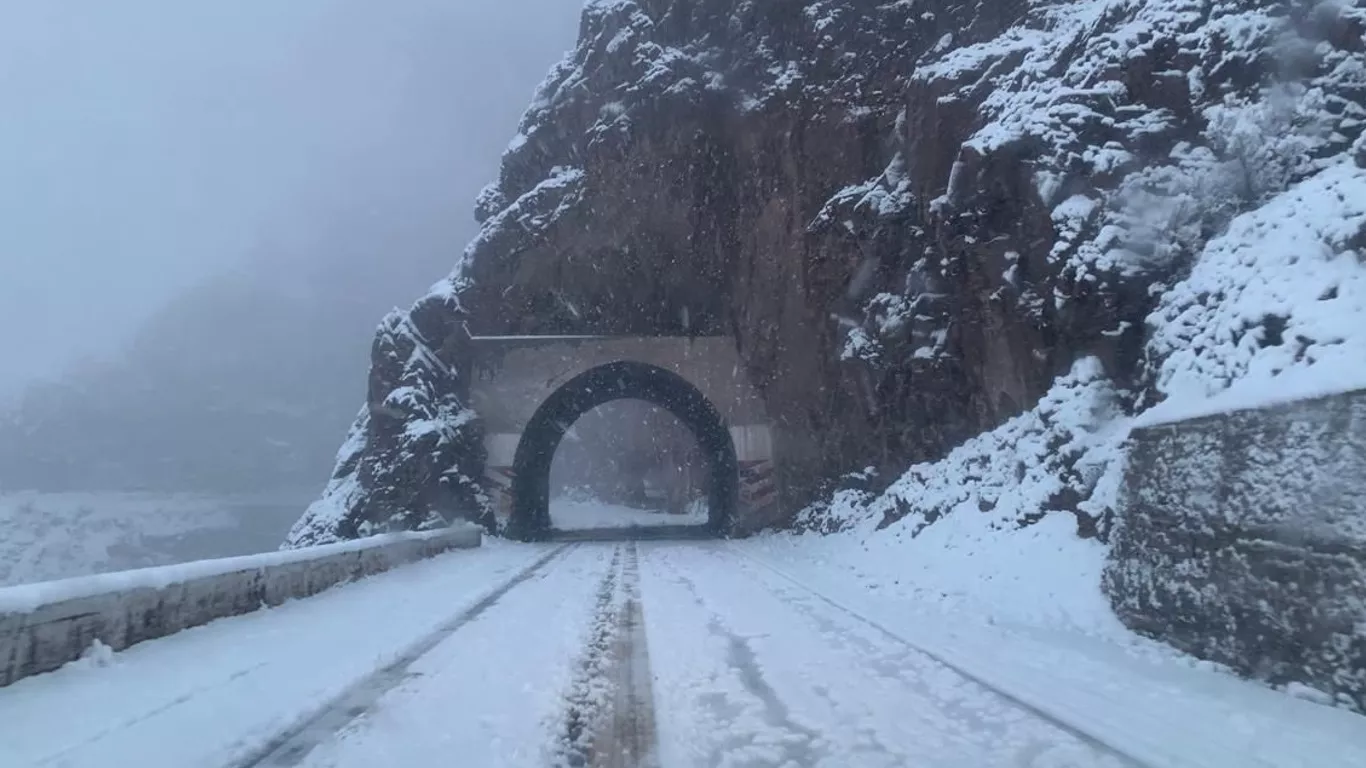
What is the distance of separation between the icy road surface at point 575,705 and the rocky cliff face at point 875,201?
5.46 m

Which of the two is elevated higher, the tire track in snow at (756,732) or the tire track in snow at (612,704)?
the tire track in snow at (612,704)

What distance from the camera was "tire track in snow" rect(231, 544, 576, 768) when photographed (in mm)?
5090

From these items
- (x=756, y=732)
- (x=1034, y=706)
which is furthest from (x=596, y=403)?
(x=756, y=732)

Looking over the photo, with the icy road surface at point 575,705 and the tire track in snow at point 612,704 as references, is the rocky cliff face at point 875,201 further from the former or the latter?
the tire track in snow at point 612,704

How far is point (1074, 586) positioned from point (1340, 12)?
8164mm

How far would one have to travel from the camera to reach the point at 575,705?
6211 millimetres

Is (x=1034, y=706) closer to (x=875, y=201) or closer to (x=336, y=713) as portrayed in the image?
(x=336, y=713)

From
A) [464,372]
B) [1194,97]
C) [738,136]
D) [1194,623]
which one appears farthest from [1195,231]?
[464,372]

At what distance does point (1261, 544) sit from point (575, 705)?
A: 15.9 ft

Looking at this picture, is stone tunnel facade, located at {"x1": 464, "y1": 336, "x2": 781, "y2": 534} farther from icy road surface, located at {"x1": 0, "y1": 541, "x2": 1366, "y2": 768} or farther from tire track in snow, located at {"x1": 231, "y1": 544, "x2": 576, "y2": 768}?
tire track in snow, located at {"x1": 231, "y1": 544, "x2": 576, "y2": 768}

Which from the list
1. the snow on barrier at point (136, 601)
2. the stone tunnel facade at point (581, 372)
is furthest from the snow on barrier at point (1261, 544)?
the stone tunnel facade at point (581, 372)

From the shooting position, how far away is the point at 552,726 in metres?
5.68

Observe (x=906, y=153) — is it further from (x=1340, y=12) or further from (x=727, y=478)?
(x=727, y=478)

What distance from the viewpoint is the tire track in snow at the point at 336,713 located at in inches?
200
